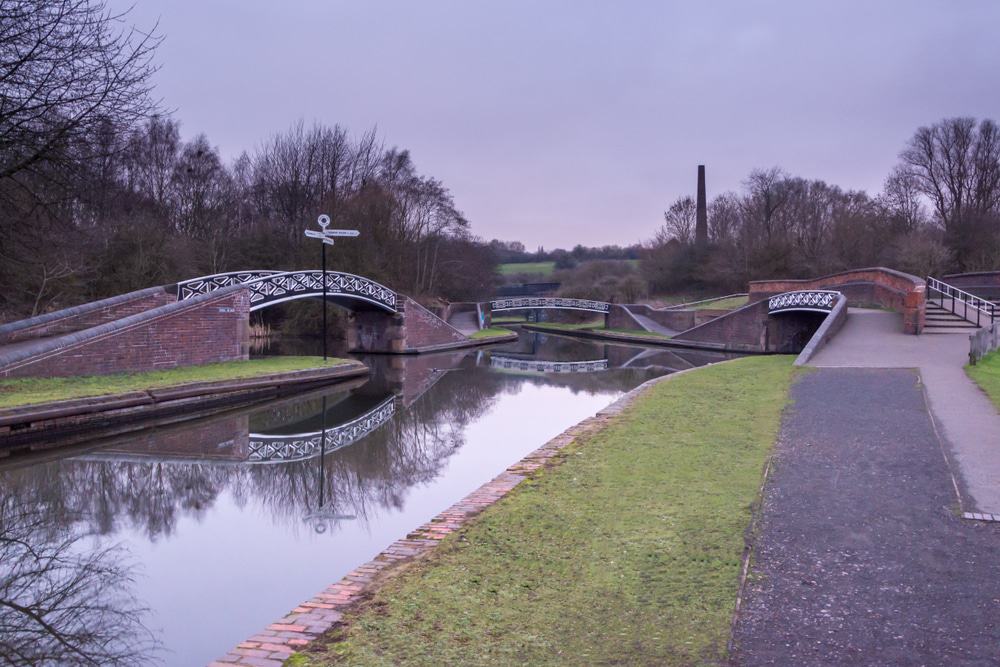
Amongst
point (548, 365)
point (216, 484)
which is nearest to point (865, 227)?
point (548, 365)

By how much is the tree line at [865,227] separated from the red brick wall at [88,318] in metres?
27.6

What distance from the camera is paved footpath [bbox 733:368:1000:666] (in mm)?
3328

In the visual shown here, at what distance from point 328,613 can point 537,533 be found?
1617 millimetres

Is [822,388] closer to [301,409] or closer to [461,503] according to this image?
[461,503]

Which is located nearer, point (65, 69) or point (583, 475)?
point (583, 475)

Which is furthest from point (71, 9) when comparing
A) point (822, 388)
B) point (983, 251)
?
point (983, 251)

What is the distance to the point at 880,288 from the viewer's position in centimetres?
2488

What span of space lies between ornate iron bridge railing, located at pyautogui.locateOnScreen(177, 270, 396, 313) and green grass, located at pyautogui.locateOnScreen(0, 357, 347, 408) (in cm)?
248

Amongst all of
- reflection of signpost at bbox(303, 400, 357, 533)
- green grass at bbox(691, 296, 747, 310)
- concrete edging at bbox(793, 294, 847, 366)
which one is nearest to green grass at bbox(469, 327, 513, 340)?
green grass at bbox(691, 296, 747, 310)

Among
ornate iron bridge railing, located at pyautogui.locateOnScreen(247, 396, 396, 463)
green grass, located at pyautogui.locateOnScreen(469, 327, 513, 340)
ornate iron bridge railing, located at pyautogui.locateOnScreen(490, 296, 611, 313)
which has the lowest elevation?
Result: ornate iron bridge railing, located at pyautogui.locateOnScreen(247, 396, 396, 463)

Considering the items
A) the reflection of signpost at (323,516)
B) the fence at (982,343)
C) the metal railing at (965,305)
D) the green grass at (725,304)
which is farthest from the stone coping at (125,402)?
the green grass at (725,304)

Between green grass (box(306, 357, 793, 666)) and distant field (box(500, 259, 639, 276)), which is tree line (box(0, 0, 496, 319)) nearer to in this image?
green grass (box(306, 357, 793, 666))

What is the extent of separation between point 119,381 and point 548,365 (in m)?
14.3

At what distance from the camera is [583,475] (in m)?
6.64
